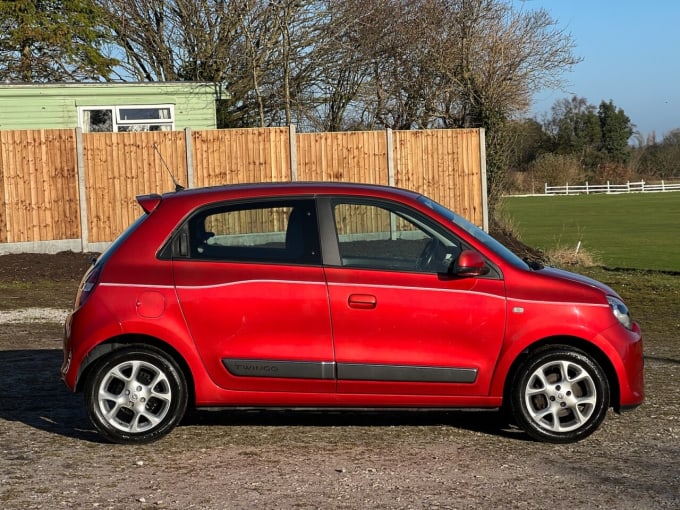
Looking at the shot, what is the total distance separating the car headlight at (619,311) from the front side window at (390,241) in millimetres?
1078

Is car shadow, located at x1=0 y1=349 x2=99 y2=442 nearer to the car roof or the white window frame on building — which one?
the car roof

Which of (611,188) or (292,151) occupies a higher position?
(292,151)

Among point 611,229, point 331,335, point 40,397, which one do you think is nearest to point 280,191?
point 331,335

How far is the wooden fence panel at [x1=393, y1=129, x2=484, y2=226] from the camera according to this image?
21766 mm

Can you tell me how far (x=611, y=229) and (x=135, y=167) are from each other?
2477cm

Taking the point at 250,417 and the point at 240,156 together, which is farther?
the point at 240,156

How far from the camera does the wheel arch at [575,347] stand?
6910 mm

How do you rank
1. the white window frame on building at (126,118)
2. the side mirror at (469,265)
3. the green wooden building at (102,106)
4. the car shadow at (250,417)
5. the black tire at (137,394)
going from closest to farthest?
the side mirror at (469,265)
the black tire at (137,394)
the car shadow at (250,417)
the green wooden building at (102,106)
the white window frame on building at (126,118)

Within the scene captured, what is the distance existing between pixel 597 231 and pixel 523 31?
10.8 m

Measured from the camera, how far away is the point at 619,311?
23.1 ft

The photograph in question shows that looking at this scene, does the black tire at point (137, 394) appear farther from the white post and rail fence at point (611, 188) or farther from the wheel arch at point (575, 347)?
the white post and rail fence at point (611, 188)

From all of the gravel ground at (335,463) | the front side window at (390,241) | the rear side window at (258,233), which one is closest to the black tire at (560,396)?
the gravel ground at (335,463)

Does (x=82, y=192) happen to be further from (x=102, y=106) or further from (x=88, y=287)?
(x=88, y=287)

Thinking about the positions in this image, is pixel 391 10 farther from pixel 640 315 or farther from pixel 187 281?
pixel 187 281
